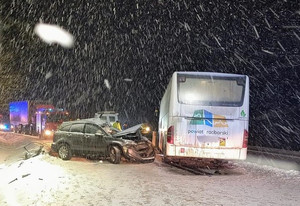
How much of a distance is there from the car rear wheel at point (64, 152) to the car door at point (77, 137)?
0.24m

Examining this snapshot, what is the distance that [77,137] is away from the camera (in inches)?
539

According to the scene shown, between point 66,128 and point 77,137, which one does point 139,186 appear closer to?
point 77,137

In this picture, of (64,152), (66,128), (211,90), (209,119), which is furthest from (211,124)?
(66,128)

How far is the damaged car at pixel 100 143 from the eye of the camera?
1269cm

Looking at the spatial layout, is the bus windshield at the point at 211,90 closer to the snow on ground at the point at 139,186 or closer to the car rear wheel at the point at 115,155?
the snow on ground at the point at 139,186

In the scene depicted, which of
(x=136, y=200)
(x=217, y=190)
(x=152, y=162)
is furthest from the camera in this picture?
(x=152, y=162)

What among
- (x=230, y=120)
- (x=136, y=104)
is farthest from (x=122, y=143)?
(x=136, y=104)

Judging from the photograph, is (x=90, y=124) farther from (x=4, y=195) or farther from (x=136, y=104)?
(x=136, y=104)

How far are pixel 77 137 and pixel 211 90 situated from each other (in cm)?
579

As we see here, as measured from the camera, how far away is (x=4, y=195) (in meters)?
7.54

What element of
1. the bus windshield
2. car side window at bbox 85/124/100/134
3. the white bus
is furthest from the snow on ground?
the bus windshield

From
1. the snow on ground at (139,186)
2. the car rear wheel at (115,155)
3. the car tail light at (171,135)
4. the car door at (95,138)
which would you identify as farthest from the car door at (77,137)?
the car tail light at (171,135)

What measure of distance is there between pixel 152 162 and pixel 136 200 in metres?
6.50

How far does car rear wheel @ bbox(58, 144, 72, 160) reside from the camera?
1355 cm
